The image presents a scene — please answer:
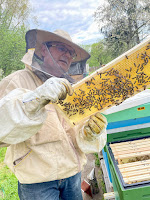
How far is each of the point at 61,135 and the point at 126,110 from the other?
1.09 metres

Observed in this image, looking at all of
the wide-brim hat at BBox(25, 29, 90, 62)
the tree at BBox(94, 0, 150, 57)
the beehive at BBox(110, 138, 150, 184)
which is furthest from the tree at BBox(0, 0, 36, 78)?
the beehive at BBox(110, 138, 150, 184)

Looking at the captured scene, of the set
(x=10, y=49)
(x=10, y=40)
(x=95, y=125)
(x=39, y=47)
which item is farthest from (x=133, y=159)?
(x=10, y=40)

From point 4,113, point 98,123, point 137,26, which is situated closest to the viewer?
point 4,113

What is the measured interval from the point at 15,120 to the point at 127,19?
1538cm

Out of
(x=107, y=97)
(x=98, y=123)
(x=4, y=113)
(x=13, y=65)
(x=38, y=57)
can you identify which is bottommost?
(x=13, y=65)

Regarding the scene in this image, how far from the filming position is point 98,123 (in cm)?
143

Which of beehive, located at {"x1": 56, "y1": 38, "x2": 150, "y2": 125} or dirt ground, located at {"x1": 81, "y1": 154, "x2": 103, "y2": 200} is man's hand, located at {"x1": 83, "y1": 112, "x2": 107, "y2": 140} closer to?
beehive, located at {"x1": 56, "y1": 38, "x2": 150, "y2": 125}

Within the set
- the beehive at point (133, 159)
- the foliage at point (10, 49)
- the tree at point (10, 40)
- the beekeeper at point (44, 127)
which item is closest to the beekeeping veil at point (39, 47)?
the beekeeper at point (44, 127)

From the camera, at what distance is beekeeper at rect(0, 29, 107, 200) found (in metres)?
1.15

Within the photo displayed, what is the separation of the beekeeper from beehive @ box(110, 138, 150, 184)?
1.09 ft

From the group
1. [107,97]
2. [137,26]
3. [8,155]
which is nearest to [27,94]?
[107,97]

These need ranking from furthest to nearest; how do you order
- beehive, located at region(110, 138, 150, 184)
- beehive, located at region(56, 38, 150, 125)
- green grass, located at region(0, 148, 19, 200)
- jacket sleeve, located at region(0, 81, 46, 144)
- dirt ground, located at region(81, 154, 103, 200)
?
green grass, located at region(0, 148, 19, 200) < dirt ground, located at region(81, 154, 103, 200) < beehive, located at region(110, 138, 150, 184) < beehive, located at region(56, 38, 150, 125) < jacket sleeve, located at region(0, 81, 46, 144)

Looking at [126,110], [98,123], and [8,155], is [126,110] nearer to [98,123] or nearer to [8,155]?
[98,123]

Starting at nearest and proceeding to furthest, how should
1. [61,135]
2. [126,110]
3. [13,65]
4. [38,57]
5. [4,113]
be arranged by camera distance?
[4,113] → [61,135] → [38,57] → [126,110] → [13,65]
